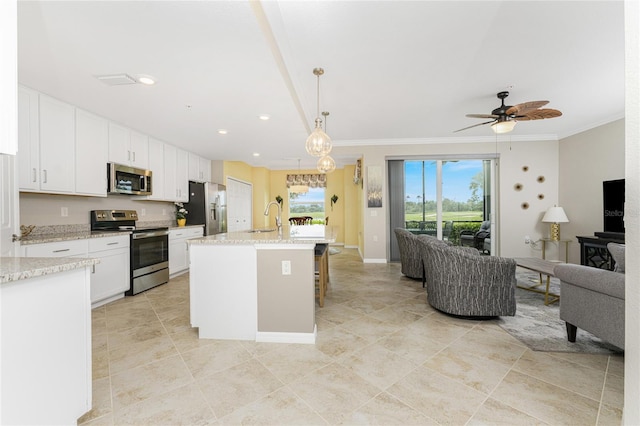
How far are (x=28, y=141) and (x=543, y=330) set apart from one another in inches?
211

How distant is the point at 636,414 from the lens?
735mm

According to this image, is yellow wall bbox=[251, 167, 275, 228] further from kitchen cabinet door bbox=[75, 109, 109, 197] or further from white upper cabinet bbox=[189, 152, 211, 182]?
kitchen cabinet door bbox=[75, 109, 109, 197]

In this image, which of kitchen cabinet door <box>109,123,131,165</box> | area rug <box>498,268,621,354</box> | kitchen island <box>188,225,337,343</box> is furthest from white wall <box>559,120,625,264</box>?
kitchen cabinet door <box>109,123,131,165</box>

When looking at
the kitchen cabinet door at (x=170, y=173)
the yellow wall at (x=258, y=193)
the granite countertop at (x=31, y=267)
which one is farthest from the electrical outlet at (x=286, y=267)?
the yellow wall at (x=258, y=193)

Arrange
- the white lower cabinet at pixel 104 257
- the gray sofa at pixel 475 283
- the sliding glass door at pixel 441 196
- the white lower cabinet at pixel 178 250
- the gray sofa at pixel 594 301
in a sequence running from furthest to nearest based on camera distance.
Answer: the sliding glass door at pixel 441 196, the white lower cabinet at pixel 178 250, the white lower cabinet at pixel 104 257, the gray sofa at pixel 475 283, the gray sofa at pixel 594 301

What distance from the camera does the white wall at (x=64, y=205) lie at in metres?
3.16

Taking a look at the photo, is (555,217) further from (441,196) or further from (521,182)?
(441,196)

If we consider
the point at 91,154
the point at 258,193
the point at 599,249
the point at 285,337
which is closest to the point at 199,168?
the point at 91,154

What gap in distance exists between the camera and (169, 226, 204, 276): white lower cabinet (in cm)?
472

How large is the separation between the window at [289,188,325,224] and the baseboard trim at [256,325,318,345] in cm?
684

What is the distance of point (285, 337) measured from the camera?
2.38 metres

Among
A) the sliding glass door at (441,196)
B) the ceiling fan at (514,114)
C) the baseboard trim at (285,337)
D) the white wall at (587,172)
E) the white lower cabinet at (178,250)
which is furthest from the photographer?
the sliding glass door at (441,196)

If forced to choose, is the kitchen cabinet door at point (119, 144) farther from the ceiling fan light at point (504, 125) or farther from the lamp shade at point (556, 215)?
the lamp shade at point (556, 215)

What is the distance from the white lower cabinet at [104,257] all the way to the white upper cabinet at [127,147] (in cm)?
118
